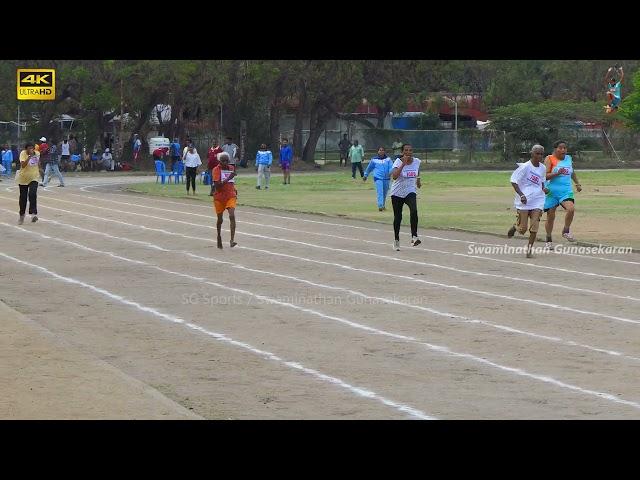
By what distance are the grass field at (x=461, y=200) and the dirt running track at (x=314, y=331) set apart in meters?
4.50

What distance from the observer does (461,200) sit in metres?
40.2

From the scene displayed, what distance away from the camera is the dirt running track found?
10906mm

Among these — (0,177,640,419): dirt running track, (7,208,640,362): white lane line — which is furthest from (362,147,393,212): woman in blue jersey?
(7,208,640,362): white lane line

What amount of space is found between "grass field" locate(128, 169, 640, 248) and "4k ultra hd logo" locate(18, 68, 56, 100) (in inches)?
413

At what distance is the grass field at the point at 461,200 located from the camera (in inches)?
1188

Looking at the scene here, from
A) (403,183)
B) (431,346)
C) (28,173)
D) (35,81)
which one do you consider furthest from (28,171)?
(35,81)

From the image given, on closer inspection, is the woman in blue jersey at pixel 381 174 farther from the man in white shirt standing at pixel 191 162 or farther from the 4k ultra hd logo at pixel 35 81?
the 4k ultra hd logo at pixel 35 81

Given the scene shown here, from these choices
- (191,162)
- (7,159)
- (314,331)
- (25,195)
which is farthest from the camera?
(7,159)

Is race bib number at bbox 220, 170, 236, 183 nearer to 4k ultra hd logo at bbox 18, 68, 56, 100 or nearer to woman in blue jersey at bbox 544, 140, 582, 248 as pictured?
woman in blue jersey at bbox 544, 140, 582, 248

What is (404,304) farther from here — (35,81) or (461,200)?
(35,81)

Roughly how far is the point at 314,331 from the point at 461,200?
1019 inches

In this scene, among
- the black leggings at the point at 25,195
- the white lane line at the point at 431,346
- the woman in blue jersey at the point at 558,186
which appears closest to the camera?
the white lane line at the point at 431,346

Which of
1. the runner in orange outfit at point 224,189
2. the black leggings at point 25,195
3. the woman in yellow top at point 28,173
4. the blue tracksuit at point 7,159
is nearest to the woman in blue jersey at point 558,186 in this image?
the runner in orange outfit at point 224,189
